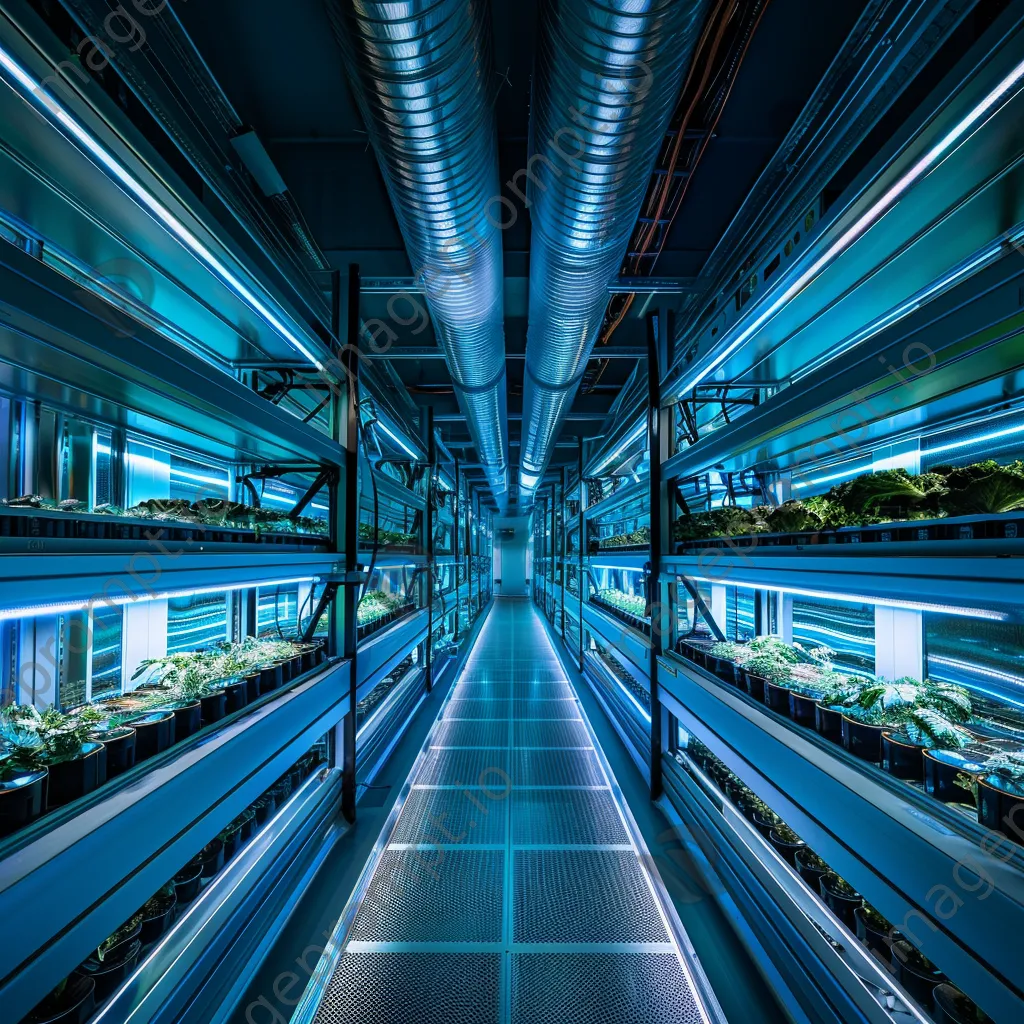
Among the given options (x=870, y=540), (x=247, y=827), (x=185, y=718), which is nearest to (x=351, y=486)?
(x=185, y=718)

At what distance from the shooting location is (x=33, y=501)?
134 centimetres

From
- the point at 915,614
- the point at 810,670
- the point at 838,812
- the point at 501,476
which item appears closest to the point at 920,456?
the point at 915,614

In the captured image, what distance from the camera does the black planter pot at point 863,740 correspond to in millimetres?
1481

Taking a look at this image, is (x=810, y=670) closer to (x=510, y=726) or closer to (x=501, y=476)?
(x=510, y=726)

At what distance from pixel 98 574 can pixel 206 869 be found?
112 cm

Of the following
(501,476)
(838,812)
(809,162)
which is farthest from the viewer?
(501,476)

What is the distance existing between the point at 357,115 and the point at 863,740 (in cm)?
320

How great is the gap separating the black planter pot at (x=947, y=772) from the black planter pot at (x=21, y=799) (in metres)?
2.00

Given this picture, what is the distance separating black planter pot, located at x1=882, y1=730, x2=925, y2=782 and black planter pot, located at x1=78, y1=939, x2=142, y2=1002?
198cm

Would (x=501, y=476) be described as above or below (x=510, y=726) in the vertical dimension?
above

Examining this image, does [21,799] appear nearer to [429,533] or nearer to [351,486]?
[351,486]

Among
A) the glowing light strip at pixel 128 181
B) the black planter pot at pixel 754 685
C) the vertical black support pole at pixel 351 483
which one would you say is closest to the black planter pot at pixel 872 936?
the black planter pot at pixel 754 685

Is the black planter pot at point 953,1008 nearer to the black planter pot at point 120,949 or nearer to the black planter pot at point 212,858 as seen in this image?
the black planter pot at point 120,949

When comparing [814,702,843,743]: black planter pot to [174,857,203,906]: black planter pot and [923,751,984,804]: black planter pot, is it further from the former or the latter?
[174,857,203,906]: black planter pot
